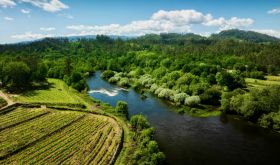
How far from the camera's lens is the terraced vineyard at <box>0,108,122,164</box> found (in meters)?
48.7

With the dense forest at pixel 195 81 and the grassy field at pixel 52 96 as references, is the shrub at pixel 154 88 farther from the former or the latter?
the grassy field at pixel 52 96

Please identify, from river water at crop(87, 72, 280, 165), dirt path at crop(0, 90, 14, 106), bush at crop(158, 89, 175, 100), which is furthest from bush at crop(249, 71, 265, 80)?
dirt path at crop(0, 90, 14, 106)

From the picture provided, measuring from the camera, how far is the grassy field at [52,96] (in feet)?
279

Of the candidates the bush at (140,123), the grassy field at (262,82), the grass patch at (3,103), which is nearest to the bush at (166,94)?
the bush at (140,123)

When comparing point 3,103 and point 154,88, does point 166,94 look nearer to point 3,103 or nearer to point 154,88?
point 154,88

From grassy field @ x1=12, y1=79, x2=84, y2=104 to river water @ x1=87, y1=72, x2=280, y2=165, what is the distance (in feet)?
73.9

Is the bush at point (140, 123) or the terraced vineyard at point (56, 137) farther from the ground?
the bush at point (140, 123)

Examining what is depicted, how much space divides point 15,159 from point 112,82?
8856 centimetres

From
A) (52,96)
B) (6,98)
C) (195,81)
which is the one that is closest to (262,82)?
(195,81)

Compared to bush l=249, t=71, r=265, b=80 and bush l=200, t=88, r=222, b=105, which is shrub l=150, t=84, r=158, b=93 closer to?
bush l=200, t=88, r=222, b=105

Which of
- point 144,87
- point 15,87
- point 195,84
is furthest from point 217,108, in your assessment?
point 15,87

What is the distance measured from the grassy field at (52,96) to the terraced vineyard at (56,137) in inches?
350

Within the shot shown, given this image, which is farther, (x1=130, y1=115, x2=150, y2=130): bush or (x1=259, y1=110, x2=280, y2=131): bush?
(x1=259, y1=110, x2=280, y2=131): bush

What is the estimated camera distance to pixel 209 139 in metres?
62.2
